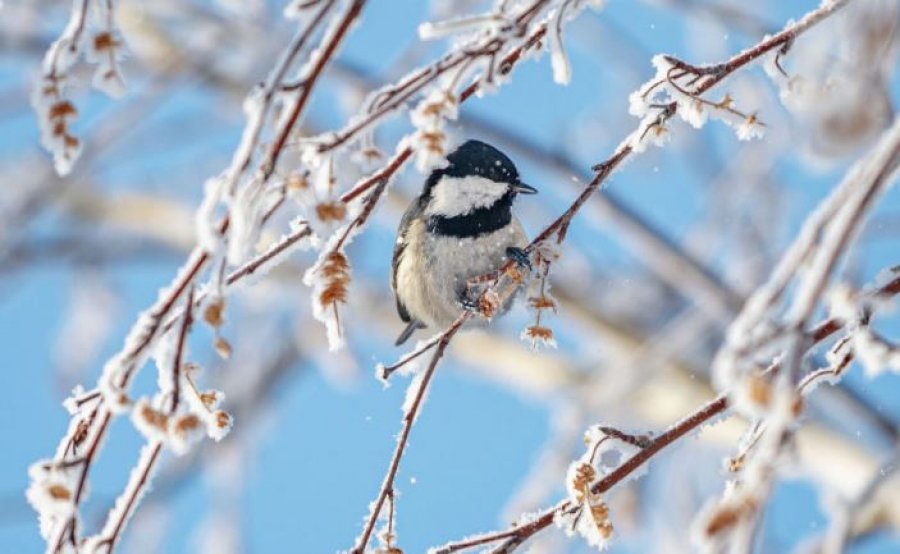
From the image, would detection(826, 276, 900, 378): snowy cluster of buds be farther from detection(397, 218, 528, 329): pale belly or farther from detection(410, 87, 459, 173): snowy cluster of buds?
detection(397, 218, 528, 329): pale belly

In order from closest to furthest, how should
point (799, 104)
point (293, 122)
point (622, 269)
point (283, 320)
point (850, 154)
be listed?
point (293, 122) → point (799, 104) → point (850, 154) → point (622, 269) → point (283, 320)

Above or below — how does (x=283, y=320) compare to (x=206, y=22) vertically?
above

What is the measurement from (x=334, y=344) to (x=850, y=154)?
1.31 meters

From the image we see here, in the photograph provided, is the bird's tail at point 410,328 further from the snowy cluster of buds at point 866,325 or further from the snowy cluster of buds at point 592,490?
the snowy cluster of buds at point 866,325

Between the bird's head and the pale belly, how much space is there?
0.06 m

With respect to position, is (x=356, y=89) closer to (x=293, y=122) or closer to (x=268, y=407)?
(x=268, y=407)

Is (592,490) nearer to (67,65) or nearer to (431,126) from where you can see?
(431,126)

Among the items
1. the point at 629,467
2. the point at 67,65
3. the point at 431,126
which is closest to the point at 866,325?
the point at 629,467

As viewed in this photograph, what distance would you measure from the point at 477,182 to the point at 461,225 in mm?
94

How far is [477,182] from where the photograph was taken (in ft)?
7.04

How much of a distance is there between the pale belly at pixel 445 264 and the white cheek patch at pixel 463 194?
0.06 meters

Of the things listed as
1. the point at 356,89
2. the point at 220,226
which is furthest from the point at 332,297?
the point at 356,89

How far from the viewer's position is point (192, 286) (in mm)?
894

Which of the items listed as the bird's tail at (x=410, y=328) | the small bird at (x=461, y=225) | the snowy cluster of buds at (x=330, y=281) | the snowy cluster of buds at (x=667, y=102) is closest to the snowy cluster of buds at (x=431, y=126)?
the snowy cluster of buds at (x=330, y=281)
